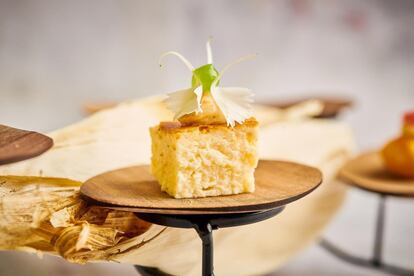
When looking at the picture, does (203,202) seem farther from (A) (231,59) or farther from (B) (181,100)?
(A) (231,59)

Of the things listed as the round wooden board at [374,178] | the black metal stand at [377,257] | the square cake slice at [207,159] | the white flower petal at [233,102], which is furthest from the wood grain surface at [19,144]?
the black metal stand at [377,257]

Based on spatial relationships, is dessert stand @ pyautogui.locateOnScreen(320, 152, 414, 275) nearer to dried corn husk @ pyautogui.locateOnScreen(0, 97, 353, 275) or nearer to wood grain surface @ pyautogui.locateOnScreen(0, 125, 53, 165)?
dried corn husk @ pyautogui.locateOnScreen(0, 97, 353, 275)

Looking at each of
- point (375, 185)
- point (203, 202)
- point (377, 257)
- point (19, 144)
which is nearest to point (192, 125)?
point (203, 202)

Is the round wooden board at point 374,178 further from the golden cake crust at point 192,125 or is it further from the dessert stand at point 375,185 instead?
the golden cake crust at point 192,125

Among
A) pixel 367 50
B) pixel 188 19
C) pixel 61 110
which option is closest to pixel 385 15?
pixel 367 50

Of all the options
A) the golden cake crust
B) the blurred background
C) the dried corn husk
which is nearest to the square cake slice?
the golden cake crust

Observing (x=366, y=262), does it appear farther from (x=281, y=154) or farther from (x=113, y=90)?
(x=113, y=90)
